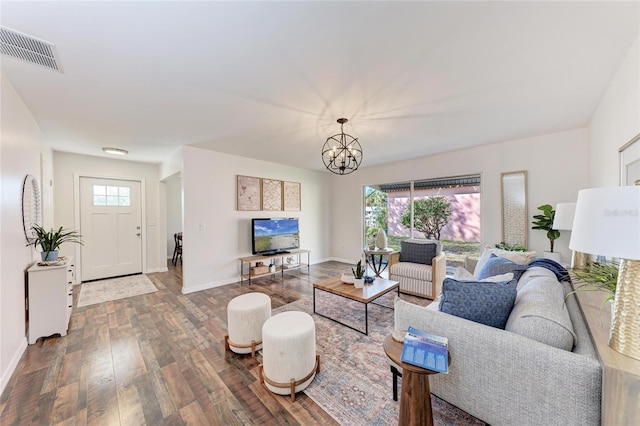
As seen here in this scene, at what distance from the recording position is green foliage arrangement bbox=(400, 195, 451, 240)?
15.1 ft

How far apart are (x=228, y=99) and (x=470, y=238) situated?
4487 mm

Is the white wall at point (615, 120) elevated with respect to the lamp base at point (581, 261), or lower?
elevated

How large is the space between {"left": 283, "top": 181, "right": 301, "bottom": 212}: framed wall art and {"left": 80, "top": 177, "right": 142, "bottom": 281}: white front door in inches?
123

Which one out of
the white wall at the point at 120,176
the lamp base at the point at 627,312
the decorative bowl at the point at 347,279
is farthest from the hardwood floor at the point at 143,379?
the white wall at the point at 120,176

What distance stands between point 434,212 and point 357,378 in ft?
12.4

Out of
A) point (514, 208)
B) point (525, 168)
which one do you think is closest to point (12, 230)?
point (514, 208)

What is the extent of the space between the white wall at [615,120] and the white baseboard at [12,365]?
499 centimetres

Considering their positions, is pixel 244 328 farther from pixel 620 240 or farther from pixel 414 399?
pixel 620 240

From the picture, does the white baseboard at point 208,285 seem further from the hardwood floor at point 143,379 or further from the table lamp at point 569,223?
the table lamp at point 569,223

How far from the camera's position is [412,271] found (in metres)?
3.64

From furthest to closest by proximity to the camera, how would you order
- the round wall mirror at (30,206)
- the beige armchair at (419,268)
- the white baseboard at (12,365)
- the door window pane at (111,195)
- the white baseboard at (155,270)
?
the white baseboard at (155,270) → the door window pane at (111,195) → the beige armchair at (419,268) → the round wall mirror at (30,206) → the white baseboard at (12,365)

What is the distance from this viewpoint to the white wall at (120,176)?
13.8 ft

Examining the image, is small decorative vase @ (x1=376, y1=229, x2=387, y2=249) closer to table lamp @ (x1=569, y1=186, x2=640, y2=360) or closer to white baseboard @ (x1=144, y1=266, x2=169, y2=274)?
table lamp @ (x1=569, y1=186, x2=640, y2=360)

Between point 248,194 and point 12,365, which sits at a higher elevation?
point 248,194
